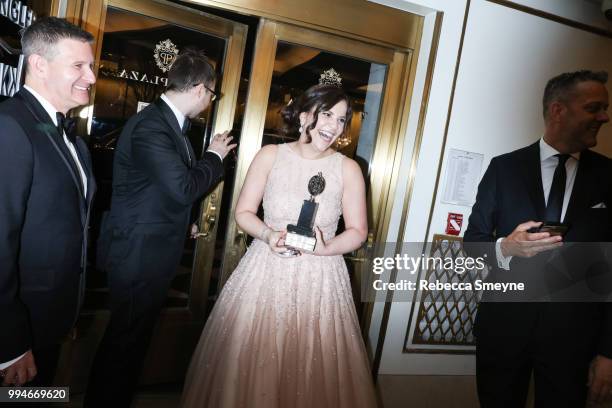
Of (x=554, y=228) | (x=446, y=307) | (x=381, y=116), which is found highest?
(x=381, y=116)

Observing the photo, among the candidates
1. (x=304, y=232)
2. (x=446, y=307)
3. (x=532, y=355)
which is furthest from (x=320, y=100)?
(x=446, y=307)

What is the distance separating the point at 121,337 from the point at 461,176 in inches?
83.7

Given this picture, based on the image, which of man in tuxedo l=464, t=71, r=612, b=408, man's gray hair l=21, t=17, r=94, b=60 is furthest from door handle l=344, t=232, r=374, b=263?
man's gray hair l=21, t=17, r=94, b=60

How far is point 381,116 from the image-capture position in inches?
109

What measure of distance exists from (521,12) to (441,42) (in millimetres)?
579

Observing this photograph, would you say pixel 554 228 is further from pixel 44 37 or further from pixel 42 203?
pixel 44 37

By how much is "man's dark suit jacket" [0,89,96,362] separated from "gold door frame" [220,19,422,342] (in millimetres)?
1117

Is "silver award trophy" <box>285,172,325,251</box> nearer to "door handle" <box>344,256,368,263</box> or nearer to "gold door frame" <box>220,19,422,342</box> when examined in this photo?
"gold door frame" <box>220,19,422,342</box>

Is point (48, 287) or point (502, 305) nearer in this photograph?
point (48, 287)

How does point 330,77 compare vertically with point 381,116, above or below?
above

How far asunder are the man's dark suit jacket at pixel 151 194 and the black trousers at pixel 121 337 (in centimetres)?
6

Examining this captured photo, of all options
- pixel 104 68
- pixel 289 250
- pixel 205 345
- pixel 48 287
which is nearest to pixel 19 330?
pixel 48 287

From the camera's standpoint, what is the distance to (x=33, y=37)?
4.93 ft

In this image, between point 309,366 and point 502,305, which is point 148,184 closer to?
point 309,366
